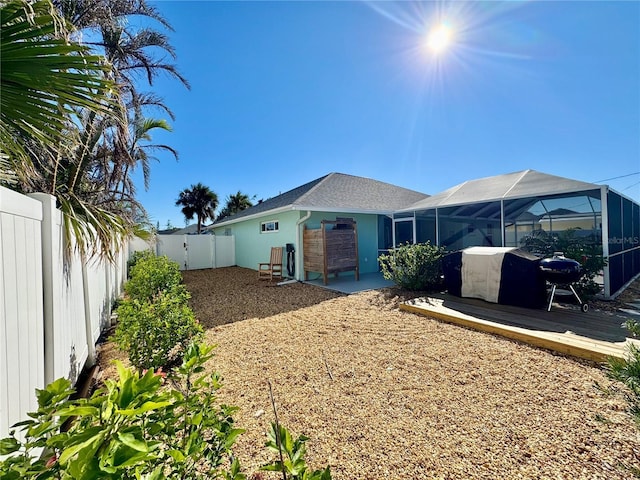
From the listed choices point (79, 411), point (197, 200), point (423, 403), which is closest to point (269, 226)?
point (423, 403)

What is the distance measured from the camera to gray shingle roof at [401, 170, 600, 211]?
6430 mm

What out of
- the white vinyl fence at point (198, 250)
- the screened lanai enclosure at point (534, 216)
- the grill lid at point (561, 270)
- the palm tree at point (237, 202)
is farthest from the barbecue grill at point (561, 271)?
the palm tree at point (237, 202)

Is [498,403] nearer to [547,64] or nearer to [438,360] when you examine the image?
[438,360]

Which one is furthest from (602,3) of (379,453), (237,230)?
(237,230)

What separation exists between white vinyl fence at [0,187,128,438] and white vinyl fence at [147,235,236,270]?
1203 cm

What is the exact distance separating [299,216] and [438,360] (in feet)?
23.7

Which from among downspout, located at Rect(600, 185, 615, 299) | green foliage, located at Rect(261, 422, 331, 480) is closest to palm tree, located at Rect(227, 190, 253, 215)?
downspout, located at Rect(600, 185, 615, 299)

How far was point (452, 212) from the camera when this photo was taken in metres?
10.4

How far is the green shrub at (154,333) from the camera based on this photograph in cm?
299

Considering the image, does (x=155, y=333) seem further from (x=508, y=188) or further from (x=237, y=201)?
(x=237, y=201)

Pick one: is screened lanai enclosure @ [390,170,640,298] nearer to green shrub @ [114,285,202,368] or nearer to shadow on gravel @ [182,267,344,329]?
shadow on gravel @ [182,267,344,329]

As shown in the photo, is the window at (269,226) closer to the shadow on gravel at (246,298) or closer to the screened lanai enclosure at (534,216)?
the shadow on gravel at (246,298)

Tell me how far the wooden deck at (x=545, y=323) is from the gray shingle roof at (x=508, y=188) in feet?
9.54

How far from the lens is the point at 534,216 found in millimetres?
10000
